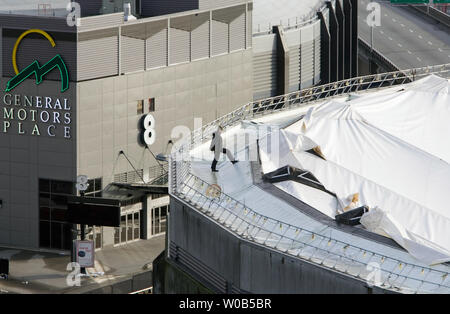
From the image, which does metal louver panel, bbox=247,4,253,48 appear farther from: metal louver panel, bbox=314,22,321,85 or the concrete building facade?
metal louver panel, bbox=314,22,321,85

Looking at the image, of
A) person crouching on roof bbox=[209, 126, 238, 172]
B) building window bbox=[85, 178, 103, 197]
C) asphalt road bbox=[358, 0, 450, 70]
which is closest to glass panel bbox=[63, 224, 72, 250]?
building window bbox=[85, 178, 103, 197]

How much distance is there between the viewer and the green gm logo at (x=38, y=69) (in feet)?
249

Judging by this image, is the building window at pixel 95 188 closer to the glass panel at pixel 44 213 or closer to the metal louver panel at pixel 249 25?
the glass panel at pixel 44 213

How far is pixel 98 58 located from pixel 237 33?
40.6 feet

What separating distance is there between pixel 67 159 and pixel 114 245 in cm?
560

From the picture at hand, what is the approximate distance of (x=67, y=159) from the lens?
76.4 m

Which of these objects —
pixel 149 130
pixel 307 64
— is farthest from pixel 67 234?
pixel 307 64

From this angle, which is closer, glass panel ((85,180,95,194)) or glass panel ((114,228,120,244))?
glass panel ((85,180,95,194))

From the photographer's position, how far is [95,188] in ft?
255

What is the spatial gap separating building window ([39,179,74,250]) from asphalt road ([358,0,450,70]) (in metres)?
55.2

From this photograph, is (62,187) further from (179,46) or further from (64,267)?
(179,46)

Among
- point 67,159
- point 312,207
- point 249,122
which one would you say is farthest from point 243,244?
point 67,159

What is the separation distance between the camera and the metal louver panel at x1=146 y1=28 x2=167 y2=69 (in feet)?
Result: 261
